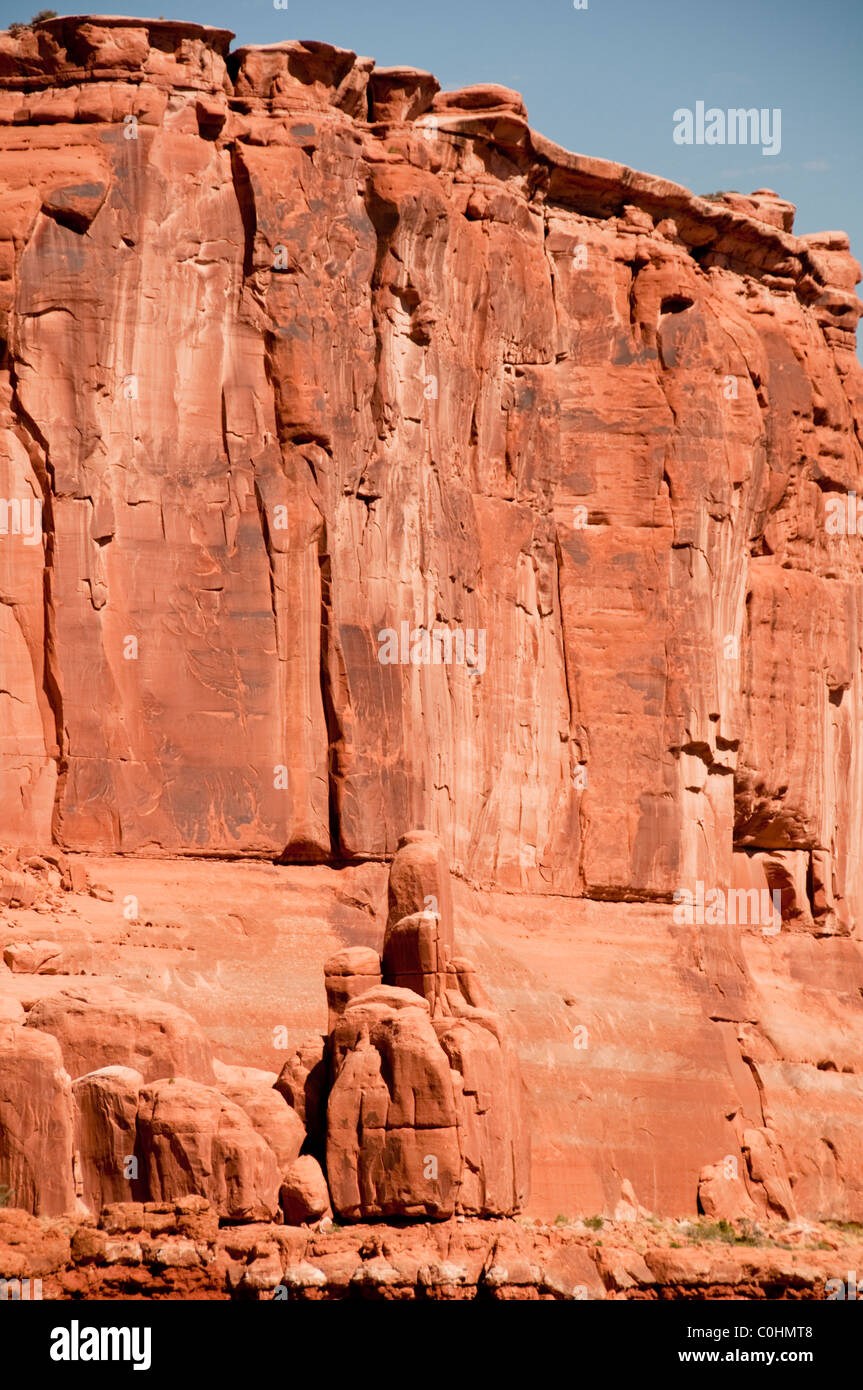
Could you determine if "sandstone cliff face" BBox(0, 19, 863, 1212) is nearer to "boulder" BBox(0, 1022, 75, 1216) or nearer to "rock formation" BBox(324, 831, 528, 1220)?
"rock formation" BBox(324, 831, 528, 1220)

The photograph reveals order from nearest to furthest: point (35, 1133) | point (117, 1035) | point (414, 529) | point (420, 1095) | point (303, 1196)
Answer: point (35, 1133) → point (303, 1196) → point (420, 1095) → point (117, 1035) → point (414, 529)

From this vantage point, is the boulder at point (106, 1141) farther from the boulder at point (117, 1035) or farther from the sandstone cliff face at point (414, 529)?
the sandstone cliff face at point (414, 529)

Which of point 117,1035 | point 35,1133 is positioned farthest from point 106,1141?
point 117,1035

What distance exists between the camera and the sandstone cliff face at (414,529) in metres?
53.1

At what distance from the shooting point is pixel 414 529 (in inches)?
2215

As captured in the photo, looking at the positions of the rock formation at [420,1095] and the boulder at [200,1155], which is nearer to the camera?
the boulder at [200,1155]

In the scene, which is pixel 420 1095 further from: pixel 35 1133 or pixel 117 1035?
pixel 35 1133

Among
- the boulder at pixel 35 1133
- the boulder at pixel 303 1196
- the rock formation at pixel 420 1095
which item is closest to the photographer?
the boulder at pixel 35 1133

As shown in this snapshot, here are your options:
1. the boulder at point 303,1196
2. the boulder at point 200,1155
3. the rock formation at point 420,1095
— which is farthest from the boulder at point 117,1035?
the boulder at point 303,1196

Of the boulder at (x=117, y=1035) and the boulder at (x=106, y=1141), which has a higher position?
the boulder at (x=117, y=1035)

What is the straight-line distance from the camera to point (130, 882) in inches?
2015

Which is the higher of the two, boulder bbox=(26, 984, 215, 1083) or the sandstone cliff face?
the sandstone cliff face

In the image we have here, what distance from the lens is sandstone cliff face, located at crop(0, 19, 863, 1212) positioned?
174ft

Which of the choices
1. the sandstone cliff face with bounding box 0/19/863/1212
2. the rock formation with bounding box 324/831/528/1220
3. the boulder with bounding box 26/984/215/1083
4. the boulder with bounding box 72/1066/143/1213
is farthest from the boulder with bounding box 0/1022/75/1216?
the sandstone cliff face with bounding box 0/19/863/1212
